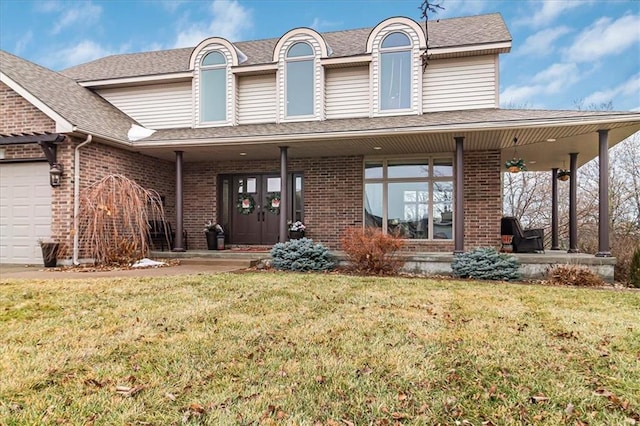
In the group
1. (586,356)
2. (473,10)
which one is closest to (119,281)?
(586,356)

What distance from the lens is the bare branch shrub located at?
26.6ft

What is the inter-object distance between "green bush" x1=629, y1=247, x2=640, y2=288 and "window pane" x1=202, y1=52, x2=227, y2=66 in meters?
10.4

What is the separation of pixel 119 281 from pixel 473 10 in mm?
11201

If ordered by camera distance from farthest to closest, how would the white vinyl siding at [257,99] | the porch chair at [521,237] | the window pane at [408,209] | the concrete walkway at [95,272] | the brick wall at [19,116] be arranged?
the white vinyl siding at [257,99], the window pane at [408,209], the porch chair at [521,237], the brick wall at [19,116], the concrete walkway at [95,272]

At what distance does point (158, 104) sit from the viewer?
11852 mm

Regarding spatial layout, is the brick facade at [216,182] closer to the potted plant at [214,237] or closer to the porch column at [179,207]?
the potted plant at [214,237]

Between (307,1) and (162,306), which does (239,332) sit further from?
(307,1)

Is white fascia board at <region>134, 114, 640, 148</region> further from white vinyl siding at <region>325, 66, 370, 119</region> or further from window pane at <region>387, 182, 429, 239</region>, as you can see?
window pane at <region>387, 182, 429, 239</region>

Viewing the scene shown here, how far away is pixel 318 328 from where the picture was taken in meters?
3.98

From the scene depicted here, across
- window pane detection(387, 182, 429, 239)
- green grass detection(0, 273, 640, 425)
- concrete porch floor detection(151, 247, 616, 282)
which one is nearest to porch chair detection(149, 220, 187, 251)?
concrete porch floor detection(151, 247, 616, 282)

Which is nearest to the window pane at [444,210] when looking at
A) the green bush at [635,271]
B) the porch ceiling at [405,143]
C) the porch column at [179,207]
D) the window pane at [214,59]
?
the porch ceiling at [405,143]

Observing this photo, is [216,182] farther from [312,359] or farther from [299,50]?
[312,359]

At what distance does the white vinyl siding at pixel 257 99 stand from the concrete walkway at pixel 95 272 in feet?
14.2

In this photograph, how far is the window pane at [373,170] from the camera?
35.5 ft
